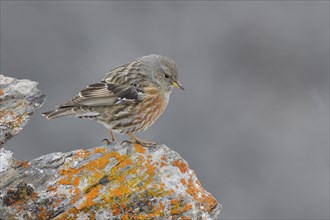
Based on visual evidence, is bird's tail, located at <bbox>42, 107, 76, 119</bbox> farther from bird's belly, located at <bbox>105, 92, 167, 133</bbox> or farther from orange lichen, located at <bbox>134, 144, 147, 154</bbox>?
orange lichen, located at <bbox>134, 144, 147, 154</bbox>

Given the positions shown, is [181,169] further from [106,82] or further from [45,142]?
[45,142]

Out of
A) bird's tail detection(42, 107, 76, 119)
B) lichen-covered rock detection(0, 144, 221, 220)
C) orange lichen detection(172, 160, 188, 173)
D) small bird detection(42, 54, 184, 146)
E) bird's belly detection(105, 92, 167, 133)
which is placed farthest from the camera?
bird's belly detection(105, 92, 167, 133)

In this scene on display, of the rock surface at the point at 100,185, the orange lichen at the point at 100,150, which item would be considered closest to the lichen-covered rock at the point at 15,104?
the rock surface at the point at 100,185

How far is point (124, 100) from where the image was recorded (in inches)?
395

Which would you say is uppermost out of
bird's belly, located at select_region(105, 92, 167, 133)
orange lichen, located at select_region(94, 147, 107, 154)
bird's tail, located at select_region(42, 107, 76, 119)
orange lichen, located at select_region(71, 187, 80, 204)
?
bird's belly, located at select_region(105, 92, 167, 133)

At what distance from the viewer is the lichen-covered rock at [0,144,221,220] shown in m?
8.02

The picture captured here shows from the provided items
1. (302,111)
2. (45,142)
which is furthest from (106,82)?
(302,111)

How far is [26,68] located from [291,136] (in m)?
6.35

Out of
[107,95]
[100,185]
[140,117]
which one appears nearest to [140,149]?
[100,185]

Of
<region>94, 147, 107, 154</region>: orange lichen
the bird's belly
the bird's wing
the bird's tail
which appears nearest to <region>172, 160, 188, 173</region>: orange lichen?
<region>94, 147, 107, 154</region>: orange lichen

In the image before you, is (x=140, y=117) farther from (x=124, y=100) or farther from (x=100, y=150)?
(x=100, y=150)

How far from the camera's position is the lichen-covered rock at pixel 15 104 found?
347 inches

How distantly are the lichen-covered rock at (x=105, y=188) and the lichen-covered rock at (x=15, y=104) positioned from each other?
53 centimetres

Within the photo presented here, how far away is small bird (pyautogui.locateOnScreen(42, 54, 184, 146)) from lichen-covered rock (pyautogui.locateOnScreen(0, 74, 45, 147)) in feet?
1.41
